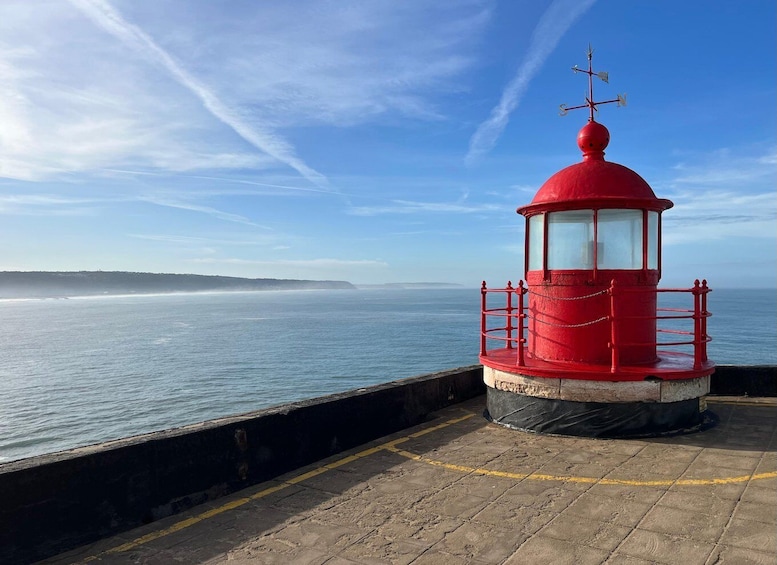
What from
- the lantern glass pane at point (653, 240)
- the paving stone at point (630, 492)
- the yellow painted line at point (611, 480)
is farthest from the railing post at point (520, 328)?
the paving stone at point (630, 492)

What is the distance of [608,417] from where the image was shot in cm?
694

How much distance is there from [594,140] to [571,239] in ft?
5.09

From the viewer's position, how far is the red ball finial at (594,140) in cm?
797

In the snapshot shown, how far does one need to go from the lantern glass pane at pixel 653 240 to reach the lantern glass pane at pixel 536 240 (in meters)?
1.36

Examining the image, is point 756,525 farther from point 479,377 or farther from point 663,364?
point 479,377

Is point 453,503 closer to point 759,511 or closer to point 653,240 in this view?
point 759,511

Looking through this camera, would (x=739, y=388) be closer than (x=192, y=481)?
No

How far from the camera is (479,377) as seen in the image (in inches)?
375

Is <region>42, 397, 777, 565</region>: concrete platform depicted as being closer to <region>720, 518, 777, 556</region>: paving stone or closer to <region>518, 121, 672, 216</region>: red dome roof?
<region>720, 518, 777, 556</region>: paving stone

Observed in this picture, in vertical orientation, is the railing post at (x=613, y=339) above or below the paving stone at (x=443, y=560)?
above

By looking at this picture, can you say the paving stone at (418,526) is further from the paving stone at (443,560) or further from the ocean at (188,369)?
the ocean at (188,369)

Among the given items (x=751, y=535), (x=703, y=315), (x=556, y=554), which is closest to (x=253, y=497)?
(x=556, y=554)

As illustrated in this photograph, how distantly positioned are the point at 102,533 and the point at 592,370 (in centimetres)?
548

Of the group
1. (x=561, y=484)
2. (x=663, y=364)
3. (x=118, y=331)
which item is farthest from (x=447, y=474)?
(x=118, y=331)
